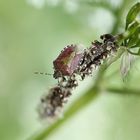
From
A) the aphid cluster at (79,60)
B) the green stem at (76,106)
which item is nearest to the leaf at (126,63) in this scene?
the aphid cluster at (79,60)

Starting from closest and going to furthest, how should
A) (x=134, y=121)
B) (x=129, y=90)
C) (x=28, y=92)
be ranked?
(x=129, y=90), (x=134, y=121), (x=28, y=92)

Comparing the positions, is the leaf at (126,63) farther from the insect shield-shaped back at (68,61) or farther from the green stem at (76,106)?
the green stem at (76,106)

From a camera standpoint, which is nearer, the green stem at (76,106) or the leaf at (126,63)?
the leaf at (126,63)

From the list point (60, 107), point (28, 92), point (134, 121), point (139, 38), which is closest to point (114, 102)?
point (134, 121)

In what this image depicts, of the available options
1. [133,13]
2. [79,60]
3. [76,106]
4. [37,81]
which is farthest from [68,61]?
[37,81]

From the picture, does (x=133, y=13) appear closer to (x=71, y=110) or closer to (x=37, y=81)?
(x=71, y=110)

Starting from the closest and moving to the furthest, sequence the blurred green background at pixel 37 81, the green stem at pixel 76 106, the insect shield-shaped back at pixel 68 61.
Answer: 1. the insect shield-shaped back at pixel 68 61
2. the green stem at pixel 76 106
3. the blurred green background at pixel 37 81

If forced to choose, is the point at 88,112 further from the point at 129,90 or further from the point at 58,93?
the point at 58,93
